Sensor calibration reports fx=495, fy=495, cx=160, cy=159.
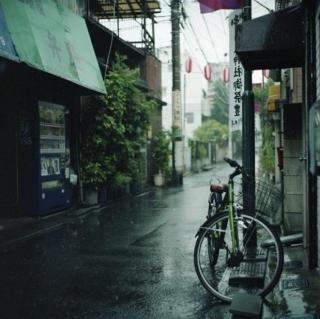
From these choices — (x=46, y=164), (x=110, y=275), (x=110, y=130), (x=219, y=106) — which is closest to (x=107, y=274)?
(x=110, y=275)

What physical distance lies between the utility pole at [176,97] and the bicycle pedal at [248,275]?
18.1 m

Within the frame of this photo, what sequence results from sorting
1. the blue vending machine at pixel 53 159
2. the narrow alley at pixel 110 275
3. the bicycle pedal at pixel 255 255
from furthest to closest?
the blue vending machine at pixel 53 159, the bicycle pedal at pixel 255 255, the narrow alley at pixel 110 275

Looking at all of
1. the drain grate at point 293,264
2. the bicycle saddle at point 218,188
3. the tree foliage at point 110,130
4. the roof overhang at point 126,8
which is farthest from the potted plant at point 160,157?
the bicycle saddle at point 218,188

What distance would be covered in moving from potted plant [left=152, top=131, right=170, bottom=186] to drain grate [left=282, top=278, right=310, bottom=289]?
1818cm

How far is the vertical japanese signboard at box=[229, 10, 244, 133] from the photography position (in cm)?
935

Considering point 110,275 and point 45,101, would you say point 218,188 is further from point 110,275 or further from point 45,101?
point 45,101

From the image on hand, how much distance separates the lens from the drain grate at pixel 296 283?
230 inches

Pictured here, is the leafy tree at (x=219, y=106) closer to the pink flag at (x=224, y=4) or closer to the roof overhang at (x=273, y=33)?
the pink flag at (x=224, y=4)

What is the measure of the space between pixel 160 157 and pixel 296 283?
18468mm

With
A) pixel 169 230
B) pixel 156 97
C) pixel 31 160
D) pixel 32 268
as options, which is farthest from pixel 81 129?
pixel 156 97

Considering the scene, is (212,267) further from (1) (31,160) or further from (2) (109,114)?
(2) (109,114)

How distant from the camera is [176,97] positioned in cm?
2409

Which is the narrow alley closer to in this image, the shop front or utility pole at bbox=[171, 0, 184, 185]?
the shop front

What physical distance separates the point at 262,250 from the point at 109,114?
8883 millimetres
